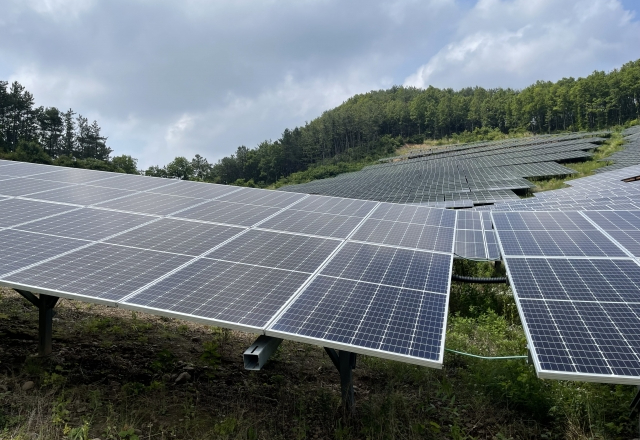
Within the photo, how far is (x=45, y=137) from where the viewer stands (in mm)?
82625

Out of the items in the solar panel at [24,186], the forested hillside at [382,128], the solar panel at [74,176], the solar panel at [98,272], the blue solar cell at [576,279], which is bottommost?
the blue solar cell at [576,279]

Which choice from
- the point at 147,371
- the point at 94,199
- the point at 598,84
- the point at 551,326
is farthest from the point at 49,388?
the point at 598,84

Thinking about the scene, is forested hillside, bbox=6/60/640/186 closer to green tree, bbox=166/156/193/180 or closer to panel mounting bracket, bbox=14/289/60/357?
green tree, bbox=166/156/193/180

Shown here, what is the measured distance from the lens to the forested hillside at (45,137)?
6881 centimetres

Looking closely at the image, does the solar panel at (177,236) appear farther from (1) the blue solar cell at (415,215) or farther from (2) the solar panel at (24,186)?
(2) the solar panel at (24,186)

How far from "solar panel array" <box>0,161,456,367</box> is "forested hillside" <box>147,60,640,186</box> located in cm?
8774

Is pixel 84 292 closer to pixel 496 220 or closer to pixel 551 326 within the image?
pixel 551 326

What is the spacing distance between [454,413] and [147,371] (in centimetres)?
578

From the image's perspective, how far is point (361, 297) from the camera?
6742mm

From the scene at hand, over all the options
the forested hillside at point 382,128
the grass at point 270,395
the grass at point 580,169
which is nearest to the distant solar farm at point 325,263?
the grass at point 270,395

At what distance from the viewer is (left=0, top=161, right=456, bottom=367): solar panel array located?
597cm

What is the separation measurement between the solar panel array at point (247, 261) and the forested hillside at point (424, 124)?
8774cm

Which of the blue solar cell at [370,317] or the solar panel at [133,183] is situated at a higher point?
the solar panel at [133,183]

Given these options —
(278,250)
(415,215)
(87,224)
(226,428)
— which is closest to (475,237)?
(415,215)
